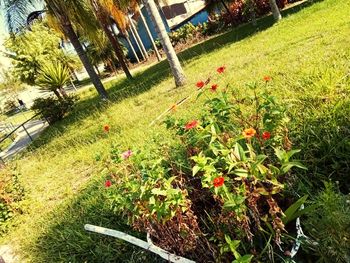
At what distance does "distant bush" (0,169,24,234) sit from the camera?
5.61 metres

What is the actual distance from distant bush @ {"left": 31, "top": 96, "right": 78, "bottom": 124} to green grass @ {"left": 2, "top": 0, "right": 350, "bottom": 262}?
17.1 feet

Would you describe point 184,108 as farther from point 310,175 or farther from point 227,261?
point 227,261

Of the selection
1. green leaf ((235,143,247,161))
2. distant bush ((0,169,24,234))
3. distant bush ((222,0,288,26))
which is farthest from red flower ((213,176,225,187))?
distant bush ((222,0,288,26))

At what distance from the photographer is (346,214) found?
69.6 inches

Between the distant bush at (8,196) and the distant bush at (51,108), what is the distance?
30.9 feet

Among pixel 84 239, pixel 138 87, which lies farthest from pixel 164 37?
pixel 84 239

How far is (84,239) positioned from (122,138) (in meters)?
3.07

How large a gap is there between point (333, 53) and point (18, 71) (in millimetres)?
23806

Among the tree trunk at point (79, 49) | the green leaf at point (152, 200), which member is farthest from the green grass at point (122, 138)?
the tree trunk at point (79, 49)

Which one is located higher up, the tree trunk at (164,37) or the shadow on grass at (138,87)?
the tree trunk at (164,37)

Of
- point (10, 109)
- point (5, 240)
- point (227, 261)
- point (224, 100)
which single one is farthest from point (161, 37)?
point (10, 109)

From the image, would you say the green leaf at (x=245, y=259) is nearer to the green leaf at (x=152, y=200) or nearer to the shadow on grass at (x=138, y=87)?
the green leaf at (x=152, y=200)

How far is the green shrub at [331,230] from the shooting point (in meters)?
1.71

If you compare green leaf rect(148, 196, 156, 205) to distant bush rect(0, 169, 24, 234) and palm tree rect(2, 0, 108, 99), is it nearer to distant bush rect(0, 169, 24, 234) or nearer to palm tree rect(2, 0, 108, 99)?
distant bush rect(0, 169, 24, 234)
